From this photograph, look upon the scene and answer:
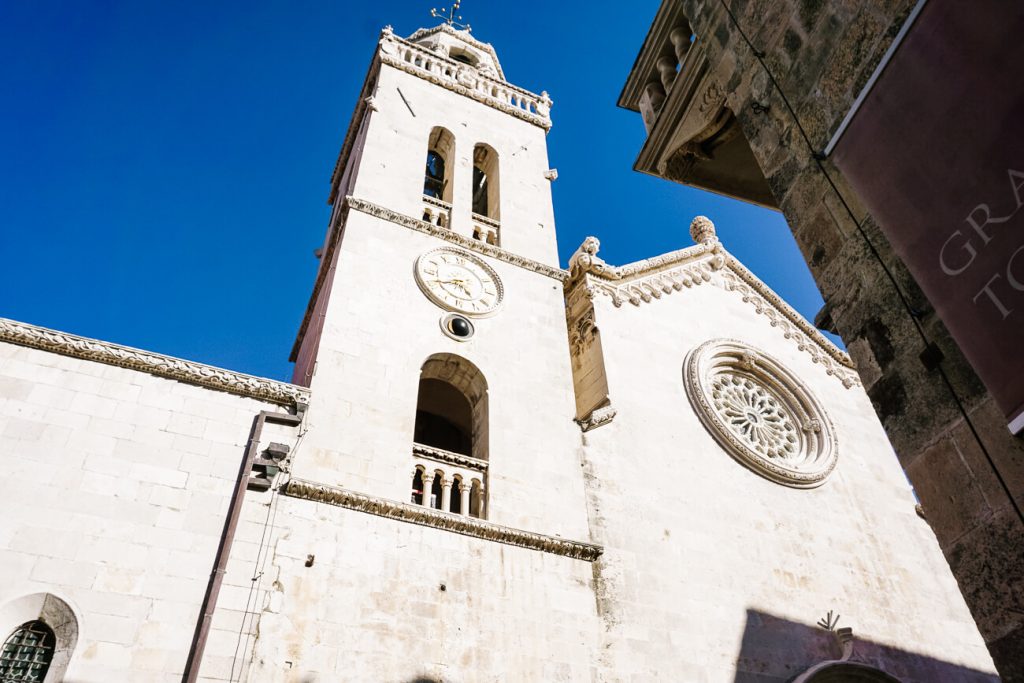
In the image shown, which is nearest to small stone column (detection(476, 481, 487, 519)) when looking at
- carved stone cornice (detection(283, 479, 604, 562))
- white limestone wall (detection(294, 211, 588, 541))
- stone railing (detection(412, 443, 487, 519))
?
stone railing (detection(412, 443, 487, 519))

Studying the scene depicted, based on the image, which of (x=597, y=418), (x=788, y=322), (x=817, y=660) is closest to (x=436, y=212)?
(x=597, y=418)

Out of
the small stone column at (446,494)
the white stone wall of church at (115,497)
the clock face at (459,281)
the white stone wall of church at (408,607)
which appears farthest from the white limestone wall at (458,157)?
the white stone wall of church at (408,607)

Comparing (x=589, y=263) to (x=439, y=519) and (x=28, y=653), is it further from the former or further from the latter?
(x=28, y=653)

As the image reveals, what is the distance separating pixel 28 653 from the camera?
6.70 meters

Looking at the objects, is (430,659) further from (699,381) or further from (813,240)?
(699,381)

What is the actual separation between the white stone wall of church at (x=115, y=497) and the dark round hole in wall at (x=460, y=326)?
323cm

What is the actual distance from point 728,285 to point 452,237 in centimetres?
693

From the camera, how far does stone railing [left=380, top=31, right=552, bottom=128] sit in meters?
16.5

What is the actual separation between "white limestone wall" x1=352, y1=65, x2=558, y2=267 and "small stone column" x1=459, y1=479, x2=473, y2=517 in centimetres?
519

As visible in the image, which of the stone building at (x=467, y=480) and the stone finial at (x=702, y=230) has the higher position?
the stone finial at (x=702, y=230)

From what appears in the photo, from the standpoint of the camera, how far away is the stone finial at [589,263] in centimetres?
1430

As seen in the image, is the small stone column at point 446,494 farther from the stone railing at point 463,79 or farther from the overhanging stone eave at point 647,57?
the stone railing at point 463,79

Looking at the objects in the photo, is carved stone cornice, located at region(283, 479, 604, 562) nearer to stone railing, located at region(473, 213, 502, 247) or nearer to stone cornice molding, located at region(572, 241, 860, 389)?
stone railing, located at region(473, 213, 502, 247)

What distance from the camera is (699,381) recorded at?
1368 cm
